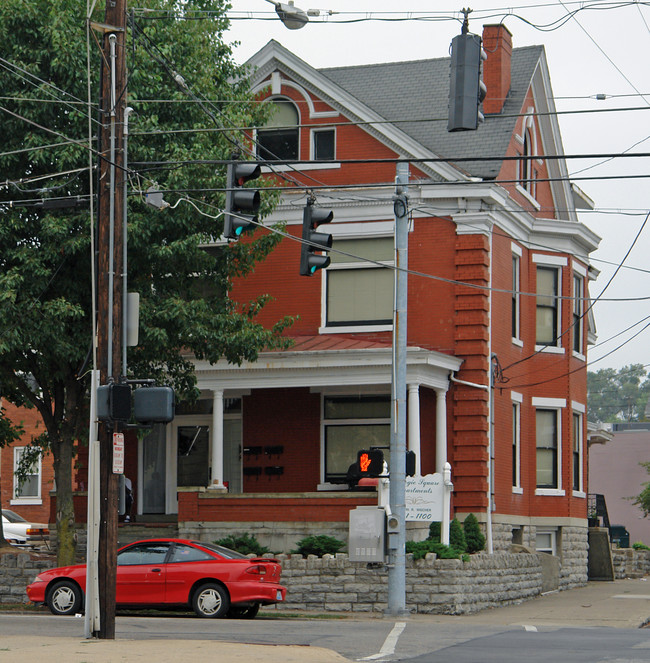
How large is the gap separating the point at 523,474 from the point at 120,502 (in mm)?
15020

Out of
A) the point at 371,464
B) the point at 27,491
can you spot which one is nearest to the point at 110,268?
the point at 371,464

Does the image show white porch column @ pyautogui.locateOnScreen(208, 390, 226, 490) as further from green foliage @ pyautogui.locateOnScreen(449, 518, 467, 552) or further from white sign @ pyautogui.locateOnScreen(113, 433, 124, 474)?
white sign @ pyautogui.locateOnScreen(113, 433, 124, 474)

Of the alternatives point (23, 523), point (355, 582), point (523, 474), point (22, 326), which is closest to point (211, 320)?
point (22, 326)

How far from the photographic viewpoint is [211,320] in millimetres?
23375

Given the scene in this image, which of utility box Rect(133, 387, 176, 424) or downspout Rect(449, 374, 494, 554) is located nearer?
utility box Rect(133, 387, 176, 424)

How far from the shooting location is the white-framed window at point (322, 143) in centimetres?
2931

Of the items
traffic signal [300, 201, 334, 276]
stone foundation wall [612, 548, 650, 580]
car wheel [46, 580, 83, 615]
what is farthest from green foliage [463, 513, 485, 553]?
stone foundation wall [612, 548, 650, 580]

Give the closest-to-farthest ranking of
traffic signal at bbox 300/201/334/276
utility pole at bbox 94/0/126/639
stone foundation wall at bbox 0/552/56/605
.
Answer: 1. utility pole at bbox 94/0/126/639
2. traffic signal at bbox 300/201/334/276
3. stone foundation wall at bbox 0/552/56/605

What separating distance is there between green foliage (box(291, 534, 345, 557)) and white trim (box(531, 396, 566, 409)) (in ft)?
26.1

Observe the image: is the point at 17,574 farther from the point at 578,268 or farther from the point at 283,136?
the point at 578,268

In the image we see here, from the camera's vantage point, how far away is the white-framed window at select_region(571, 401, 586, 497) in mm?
31375

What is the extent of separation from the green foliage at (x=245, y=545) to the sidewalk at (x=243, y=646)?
295 centimetres

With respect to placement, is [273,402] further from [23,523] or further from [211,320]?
[23,523]

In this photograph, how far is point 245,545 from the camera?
2462 centimetres
